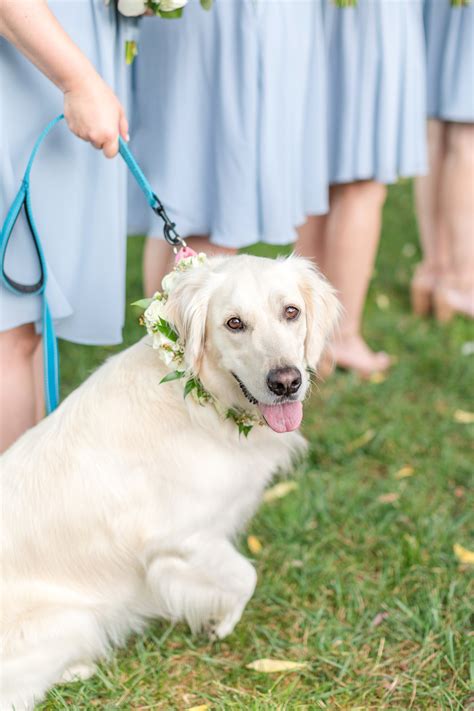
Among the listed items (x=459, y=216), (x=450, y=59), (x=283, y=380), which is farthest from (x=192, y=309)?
Result: (x=459, y=216)

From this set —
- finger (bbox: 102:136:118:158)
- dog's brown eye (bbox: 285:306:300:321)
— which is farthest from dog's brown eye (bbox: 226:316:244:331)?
finger (bbox: 102:136:118:158)

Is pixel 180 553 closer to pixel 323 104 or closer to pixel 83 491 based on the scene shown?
pixel 83 491

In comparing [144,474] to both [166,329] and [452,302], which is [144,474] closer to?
[166,329]

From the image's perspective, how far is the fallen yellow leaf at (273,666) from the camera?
2.41 m

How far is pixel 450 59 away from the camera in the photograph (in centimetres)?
412

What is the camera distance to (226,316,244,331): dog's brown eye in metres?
2.17

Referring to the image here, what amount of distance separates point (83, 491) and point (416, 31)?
259 centimetres

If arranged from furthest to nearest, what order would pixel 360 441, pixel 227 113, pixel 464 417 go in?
pixel 464 417 → pixel 360 441 → pixel 227 113

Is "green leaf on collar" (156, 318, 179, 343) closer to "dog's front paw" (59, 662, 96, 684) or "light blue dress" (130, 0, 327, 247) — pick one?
"light blue dress" (130, 0, 327, 247)

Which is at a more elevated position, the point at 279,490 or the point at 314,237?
the point at 314,237

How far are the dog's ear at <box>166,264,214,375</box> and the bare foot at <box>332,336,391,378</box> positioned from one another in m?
1.98

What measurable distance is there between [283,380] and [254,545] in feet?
3.47

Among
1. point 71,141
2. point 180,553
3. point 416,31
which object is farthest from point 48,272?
point 416,31

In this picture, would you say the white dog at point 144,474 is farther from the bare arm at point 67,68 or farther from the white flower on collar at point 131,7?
the white flower on collar at point 131,7
